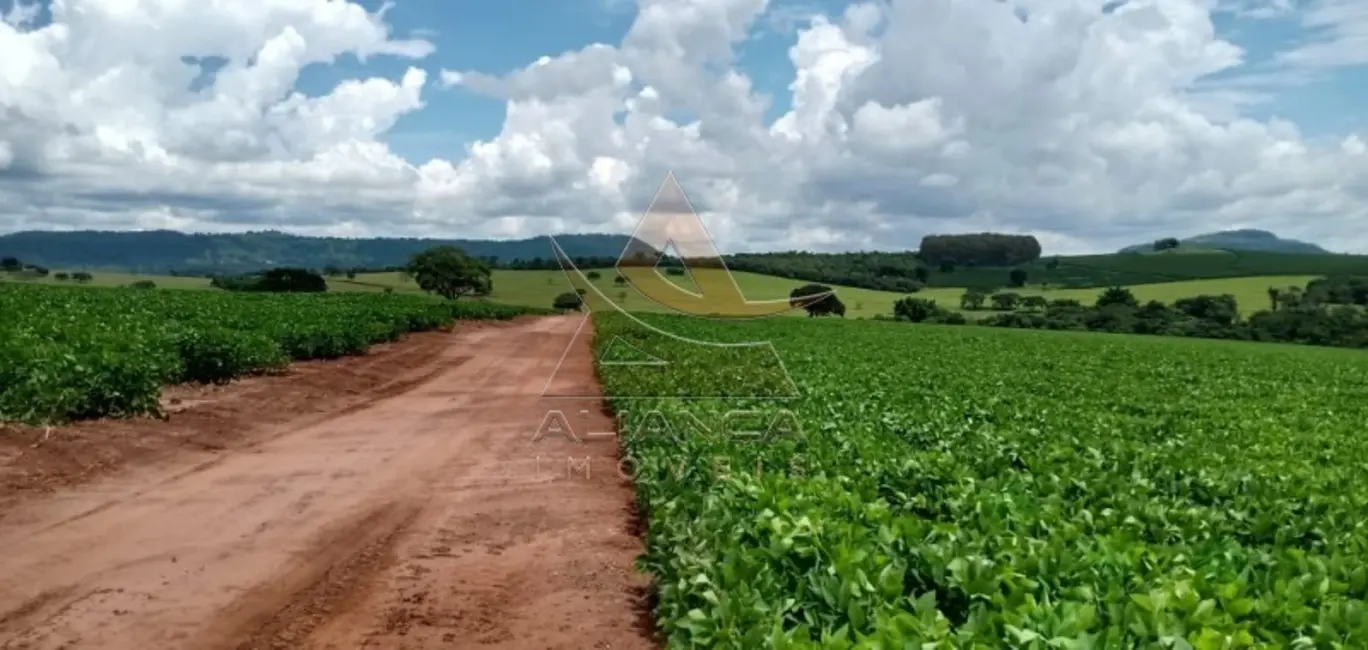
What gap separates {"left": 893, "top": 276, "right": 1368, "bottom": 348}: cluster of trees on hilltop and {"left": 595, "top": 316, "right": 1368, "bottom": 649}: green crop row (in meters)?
64.7

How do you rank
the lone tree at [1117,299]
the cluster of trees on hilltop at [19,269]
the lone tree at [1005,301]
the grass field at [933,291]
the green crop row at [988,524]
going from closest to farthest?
1. the green crop row at [988,524]
2. the cluster of trees on hilltop at [19,269]
3. the grass field at [933,291]
4. the lone tree at [1117,299]
5. the lone tree at [1005,301]

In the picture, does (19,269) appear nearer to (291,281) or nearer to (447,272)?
(291,281)

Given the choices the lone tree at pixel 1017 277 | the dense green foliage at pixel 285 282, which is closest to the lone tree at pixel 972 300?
the lone tree at pixel 1017 277

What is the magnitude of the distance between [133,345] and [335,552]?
11291 mm

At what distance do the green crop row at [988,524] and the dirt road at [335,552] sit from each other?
31.0 inches

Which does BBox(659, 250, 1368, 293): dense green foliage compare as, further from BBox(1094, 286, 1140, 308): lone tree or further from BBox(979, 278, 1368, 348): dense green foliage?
BBox(1094, 286, 1140, 308): lone tree

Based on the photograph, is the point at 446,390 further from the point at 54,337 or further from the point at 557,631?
the point at 557,631

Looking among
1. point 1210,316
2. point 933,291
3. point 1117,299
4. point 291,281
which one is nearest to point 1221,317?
point 1210,316

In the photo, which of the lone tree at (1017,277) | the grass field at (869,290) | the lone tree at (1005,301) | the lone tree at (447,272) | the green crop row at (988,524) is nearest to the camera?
the green crop row at (988,524)

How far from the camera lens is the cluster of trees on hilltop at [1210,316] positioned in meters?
75.6

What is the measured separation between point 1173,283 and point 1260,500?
108669mm

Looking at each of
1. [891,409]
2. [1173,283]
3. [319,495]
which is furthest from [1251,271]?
[319,495]

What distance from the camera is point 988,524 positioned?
638cm

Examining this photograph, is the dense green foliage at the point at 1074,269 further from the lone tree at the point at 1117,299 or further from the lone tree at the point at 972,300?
the lone tree at the point at 1117,299
